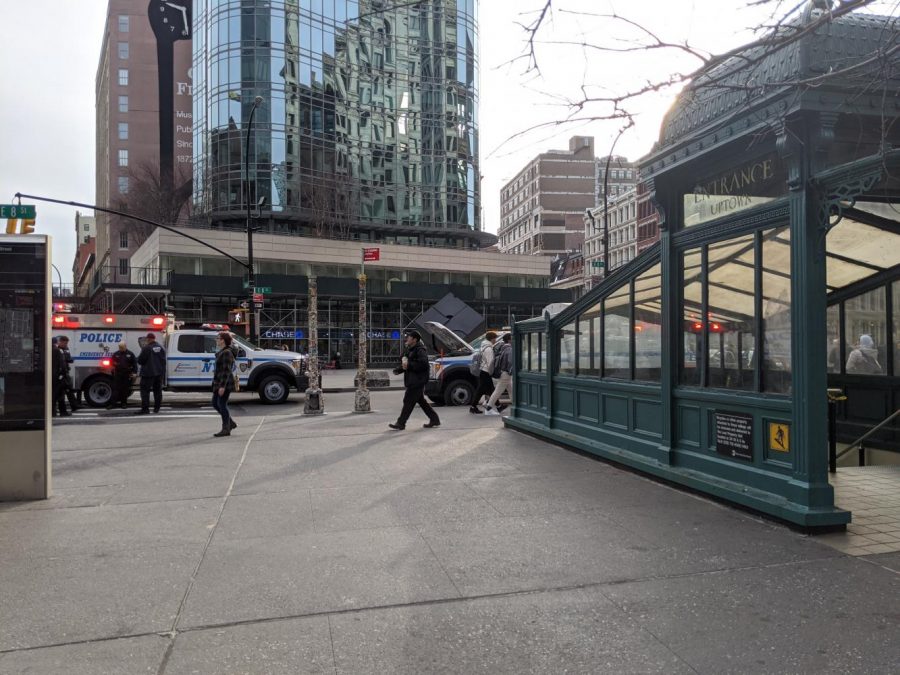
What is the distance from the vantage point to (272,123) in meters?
47.0

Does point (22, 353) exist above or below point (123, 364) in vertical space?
above

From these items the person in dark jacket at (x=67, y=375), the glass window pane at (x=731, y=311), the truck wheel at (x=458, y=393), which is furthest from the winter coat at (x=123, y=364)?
the glass window pane at (x=731, y=311)

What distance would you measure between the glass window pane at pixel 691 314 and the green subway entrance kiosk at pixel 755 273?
0.05ft

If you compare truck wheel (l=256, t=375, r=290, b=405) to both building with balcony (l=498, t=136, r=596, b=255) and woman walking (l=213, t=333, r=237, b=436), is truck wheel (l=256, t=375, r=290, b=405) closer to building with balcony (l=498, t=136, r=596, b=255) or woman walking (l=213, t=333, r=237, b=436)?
woman walking (l=213, t=333, r=237, b=436)

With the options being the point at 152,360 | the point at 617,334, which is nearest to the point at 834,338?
the point at 617,334

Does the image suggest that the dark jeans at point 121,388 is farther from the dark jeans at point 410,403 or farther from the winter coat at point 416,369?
the dark jeans at point 410,403

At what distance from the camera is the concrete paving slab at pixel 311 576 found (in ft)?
13.0

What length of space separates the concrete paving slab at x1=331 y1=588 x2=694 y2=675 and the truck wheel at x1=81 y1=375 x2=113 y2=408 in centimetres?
1554

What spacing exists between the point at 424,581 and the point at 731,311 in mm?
3752

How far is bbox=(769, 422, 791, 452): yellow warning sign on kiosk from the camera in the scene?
17.7ft

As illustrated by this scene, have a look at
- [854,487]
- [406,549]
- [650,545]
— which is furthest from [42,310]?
[854,487]

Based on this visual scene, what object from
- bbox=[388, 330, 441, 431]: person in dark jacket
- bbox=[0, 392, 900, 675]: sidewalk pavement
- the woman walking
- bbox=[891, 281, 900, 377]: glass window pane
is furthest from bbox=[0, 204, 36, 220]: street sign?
bbox=[891, 281, 900, 377]: glass window pane

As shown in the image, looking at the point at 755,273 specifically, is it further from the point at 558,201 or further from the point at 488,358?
the point at 558,201

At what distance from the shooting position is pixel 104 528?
224 inches
